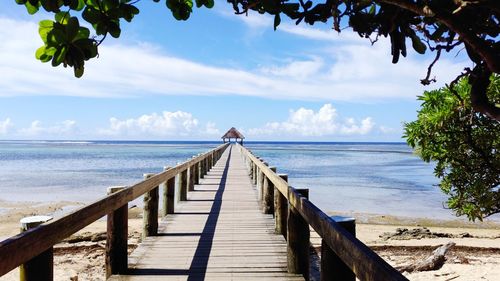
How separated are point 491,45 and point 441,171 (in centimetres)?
496

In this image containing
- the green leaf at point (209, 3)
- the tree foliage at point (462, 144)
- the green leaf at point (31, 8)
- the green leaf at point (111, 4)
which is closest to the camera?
the green leaf at point (31, 8)

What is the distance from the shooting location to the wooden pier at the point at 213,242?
2.50 meters

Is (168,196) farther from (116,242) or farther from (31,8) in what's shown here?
(31,8)

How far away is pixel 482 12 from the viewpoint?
2.89 m

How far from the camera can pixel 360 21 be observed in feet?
10.3

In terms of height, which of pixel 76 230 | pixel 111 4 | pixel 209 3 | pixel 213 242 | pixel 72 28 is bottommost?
pixel 213 242

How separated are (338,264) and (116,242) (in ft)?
9.00

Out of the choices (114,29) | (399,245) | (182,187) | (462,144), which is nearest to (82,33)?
(114,29)

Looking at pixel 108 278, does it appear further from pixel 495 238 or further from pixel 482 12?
pixel 495 238

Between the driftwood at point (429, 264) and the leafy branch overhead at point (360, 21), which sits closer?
the leafy branch overhead at point (360, 21)

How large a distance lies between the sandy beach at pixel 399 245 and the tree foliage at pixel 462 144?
3265 mm

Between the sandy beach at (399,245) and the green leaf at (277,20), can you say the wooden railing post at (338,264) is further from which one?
the sandy beach at (399,245)

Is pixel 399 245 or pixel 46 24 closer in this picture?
pixel 46 24

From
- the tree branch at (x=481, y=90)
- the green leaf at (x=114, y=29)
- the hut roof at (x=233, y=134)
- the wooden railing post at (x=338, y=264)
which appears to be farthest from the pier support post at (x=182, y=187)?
the hut roof at (x=233, y=134)
